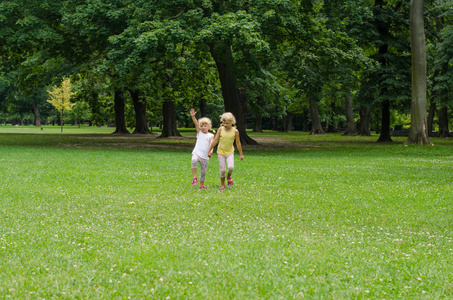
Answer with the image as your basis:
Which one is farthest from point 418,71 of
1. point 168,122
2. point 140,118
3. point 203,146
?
point 140,118

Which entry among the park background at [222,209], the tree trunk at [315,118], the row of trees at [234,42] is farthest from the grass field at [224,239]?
the tree trunk at [315,118]

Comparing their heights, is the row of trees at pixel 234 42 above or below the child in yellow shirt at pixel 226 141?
above

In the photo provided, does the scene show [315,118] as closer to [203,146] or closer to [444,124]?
[444,124]

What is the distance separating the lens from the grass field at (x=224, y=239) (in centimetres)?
477

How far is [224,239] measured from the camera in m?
6.62

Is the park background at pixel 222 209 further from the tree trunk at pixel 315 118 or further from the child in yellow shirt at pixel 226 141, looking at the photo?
the tree trunk at pixel 315 118

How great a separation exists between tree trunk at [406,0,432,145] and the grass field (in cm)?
1693

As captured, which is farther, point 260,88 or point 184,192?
point 260,88

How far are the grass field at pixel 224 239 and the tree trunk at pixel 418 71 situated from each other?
16.9 meters

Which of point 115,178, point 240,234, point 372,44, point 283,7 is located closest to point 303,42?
point 283,7

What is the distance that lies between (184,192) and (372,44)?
2792cm

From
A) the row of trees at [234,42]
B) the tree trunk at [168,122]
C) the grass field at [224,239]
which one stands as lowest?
the grass field at [224,239]

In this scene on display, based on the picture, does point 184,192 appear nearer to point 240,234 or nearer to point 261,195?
point 261,195

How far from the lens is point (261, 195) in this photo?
35.2ft
